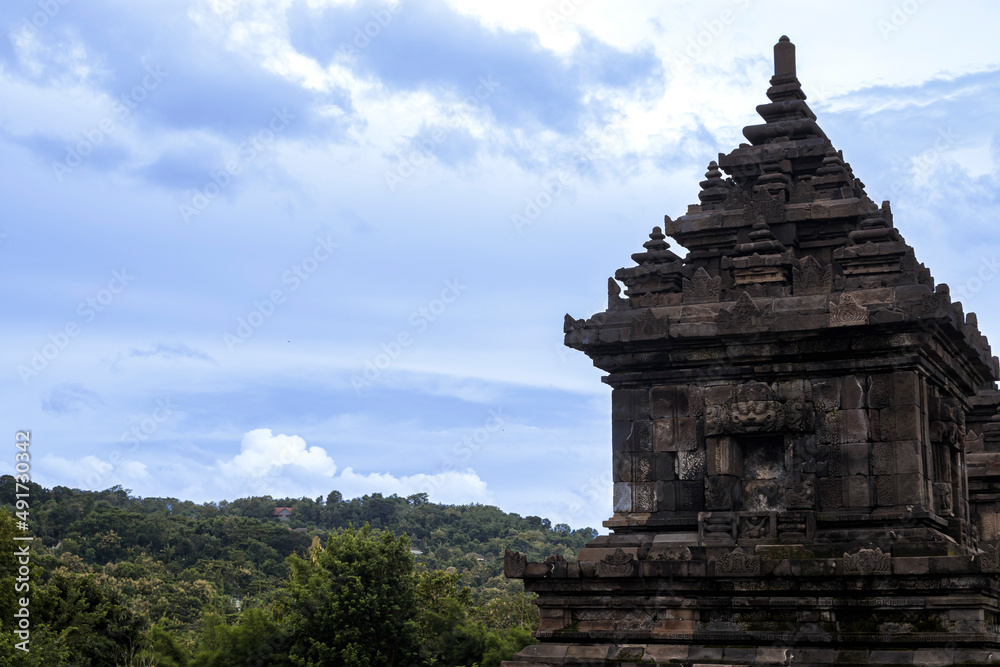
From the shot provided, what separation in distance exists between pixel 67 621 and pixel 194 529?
2435 inches

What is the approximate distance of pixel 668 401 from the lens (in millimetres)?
21625

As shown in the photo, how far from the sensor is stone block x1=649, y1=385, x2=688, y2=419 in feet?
70.5

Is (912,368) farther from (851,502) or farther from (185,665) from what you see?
(185,665)

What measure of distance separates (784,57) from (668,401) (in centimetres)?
790

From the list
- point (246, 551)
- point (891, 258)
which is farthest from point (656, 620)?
point (246, 551)

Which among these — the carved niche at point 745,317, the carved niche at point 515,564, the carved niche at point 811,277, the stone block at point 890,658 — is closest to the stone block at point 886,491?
the stone block at point 890,658

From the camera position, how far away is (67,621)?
37.8 meters

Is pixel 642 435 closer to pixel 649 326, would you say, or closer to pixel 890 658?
pixel 649 326

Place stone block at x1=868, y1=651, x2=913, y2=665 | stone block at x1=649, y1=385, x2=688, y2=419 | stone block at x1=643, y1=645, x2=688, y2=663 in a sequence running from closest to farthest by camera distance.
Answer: stone block at x1=868, y1=651, x2=913, y2=665, stone block at x1=643, y1=645, x2=688, y2=663, stone block at x1=649, y1=385, x2=688, y2=419

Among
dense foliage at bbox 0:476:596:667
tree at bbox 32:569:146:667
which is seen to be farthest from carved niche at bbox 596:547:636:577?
tree at bbox 32:569:146:667

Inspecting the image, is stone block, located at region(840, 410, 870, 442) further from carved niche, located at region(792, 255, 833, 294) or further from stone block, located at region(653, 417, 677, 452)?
stone block, located at region(653, 417, 677, 452)

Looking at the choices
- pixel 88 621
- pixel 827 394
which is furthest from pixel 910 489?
pixel 88 621

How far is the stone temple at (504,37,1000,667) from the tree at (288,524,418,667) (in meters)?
17.5

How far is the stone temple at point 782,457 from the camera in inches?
742
